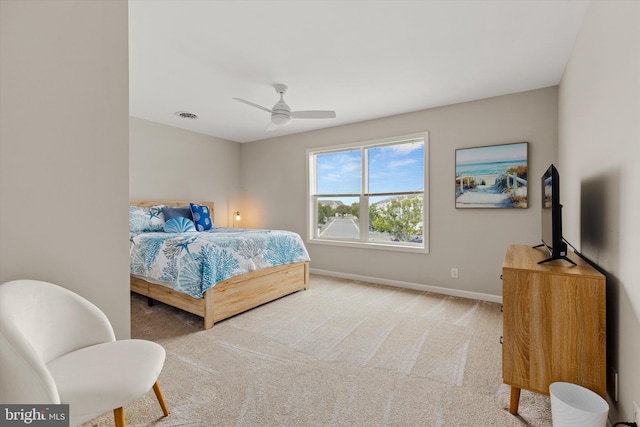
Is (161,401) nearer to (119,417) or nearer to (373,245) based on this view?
(119,417)

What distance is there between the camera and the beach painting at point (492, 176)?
3299 mm

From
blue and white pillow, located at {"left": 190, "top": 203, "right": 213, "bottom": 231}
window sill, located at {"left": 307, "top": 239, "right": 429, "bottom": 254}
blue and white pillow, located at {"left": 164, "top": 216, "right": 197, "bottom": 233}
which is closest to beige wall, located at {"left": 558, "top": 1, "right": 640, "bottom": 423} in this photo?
window sill, located at {"left": 307, "top": 239, "right": 429, "bottom": 254}

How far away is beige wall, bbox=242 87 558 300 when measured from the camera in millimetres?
3262

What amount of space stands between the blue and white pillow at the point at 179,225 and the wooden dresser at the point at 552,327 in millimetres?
3737

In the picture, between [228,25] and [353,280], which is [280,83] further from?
[353,280]

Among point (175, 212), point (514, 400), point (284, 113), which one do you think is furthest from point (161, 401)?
point (175, 212)

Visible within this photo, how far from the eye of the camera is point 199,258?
2.71 m

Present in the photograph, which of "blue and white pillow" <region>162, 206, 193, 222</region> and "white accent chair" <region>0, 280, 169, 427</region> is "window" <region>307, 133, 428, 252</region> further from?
"white accent chair" <region>0, 280, 169, 427</region>

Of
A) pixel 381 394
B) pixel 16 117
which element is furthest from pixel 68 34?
pixel 381 394

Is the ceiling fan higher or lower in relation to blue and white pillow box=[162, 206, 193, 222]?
higher

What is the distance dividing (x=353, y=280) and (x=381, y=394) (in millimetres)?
2758

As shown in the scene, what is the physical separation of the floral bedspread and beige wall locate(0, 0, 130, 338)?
1012 millimetres

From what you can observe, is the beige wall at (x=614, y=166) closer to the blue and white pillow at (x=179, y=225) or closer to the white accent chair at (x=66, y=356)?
the white accent chair at (x=66, y=356)

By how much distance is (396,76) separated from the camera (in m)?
2.95
